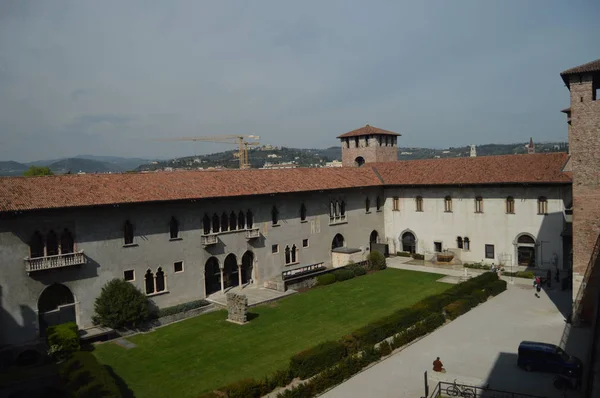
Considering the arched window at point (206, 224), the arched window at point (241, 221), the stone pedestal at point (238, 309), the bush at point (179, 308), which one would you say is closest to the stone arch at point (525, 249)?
the arched window at point (241, 221)

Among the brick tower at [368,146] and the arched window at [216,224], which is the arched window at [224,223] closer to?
the arched window at [216,224]

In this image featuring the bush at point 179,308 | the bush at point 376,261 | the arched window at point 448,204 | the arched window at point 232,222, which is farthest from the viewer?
the arched window at point 448,204

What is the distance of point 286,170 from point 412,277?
15593 millimetres

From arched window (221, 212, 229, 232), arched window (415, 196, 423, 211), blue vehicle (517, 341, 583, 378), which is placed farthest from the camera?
arched window (415, 196, 423, 211)

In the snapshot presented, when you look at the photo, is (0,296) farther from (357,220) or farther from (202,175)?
(357,220)

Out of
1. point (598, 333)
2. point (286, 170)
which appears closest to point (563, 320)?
point (598, 333)

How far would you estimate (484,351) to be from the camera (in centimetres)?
2703

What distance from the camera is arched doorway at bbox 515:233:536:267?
45094 mm

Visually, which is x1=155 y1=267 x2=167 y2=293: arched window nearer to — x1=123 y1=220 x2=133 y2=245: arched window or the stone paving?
x1=123 y1=220 x2=133 y2=245: arched window

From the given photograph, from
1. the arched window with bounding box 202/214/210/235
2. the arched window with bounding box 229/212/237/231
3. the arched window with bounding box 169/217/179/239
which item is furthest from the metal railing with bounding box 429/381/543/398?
the arched window with bounding box 229/212/237/231

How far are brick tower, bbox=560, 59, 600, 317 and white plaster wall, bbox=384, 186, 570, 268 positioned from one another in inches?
537

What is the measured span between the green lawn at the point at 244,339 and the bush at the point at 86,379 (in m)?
1.95

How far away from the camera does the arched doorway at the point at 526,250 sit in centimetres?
4509

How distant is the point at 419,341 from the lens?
95.3 ft
